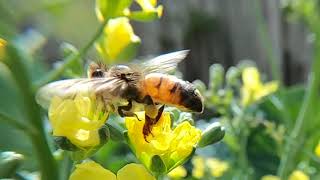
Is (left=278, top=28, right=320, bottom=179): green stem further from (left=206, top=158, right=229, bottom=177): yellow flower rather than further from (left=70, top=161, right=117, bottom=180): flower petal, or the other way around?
(left=70, top=161, right=117, bottom=180): flower petal

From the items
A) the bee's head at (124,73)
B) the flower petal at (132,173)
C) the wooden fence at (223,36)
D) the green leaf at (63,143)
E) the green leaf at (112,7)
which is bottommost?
the wooden fence at (223,36)

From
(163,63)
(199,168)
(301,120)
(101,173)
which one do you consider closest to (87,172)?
(101,173)

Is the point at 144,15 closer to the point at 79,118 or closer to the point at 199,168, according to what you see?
the point at 79,118

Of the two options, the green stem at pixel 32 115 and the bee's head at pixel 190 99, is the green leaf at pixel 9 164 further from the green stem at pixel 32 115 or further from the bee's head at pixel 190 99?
the bee's head at pixel 190 99

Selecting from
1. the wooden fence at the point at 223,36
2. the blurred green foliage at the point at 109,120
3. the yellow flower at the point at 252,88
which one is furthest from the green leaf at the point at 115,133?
the wooden fence at the point at 223,36

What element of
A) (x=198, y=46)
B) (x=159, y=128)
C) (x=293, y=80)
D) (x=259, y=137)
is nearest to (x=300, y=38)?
(x=293, y=80)

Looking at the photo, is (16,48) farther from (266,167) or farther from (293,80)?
(293,80)

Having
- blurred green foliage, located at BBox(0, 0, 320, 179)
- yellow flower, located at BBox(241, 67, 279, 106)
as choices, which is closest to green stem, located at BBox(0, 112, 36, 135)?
blurred green foliage, located at BBox(0, 0, 320, 179)

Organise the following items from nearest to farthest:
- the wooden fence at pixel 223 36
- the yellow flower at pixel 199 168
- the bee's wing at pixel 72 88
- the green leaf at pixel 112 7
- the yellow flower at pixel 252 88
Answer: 1. the bee's wing at pixel 72 88
2. the green leaf at pixel 112 7
3. the yellow flower at pixel 199 168
4. the yellow flower at pixel 252 88
5. the wooden fence at pixel 223 36
